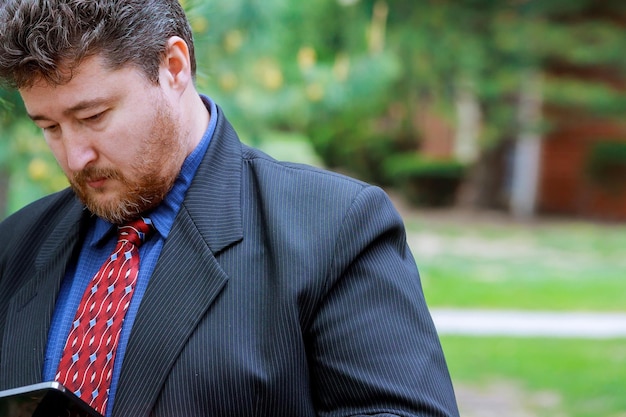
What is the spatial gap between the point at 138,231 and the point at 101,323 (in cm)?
19

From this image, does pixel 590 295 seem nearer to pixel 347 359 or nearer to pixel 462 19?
pixel 462 19

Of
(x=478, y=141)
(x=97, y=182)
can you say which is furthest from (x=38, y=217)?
(x=478, y=141)

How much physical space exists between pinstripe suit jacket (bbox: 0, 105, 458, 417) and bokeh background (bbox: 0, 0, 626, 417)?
2.01 meters

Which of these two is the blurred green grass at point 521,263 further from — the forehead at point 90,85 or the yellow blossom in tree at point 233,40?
the forehead at point 90,85

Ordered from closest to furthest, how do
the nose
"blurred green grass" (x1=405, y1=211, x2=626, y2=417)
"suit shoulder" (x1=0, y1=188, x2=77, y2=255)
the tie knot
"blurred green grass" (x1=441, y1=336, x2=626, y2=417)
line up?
the nose → the tie knot → "suit shoulder" (x1=0, y1=188, x2=77, y2=255) → "blurred green grass" (x1=441, y1=336, x2=626, y2=417) → "blurred green grass" (x1=405, y1=211, x2=626, y2=417)

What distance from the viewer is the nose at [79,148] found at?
1.66m

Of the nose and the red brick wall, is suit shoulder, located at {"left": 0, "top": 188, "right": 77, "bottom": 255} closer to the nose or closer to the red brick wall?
the nose

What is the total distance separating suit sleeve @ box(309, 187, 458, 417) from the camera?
5.12 feet

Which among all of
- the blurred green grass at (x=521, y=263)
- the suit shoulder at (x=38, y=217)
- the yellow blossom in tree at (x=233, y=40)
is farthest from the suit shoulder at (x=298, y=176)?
the blurred green grass at (x=521, y=263)

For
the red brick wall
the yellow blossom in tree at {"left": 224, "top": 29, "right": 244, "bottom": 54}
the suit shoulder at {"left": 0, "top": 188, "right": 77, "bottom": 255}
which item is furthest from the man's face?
the red brick wall

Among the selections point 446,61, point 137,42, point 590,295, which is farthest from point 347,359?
point 446,61

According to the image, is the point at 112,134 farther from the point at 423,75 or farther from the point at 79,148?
the point at 423,75

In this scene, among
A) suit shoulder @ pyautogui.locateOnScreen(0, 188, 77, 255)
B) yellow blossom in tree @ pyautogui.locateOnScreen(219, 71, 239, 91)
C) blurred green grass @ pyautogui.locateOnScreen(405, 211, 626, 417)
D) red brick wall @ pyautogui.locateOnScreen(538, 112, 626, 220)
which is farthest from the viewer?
red brick wall @ pyautogui.locateOnScreen(538, 112, 626, 220)

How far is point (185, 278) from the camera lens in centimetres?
167
